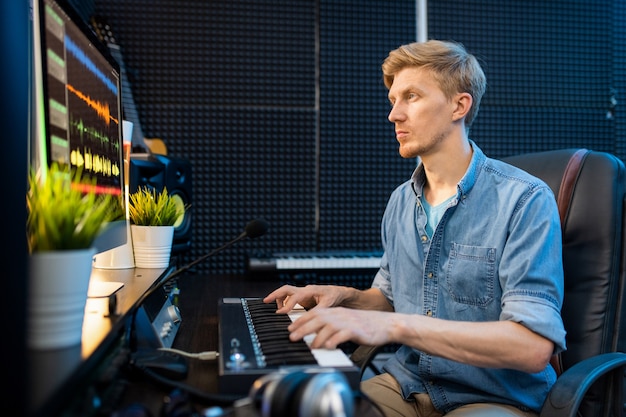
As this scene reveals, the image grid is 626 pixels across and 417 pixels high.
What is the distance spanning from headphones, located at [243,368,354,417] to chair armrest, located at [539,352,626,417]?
0.68 m

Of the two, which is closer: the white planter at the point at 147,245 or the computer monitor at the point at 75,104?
the computer monitor at the point at 75,104

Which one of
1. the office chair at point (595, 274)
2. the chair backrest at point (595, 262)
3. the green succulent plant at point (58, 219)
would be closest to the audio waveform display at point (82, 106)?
the green succulent plant at point (58, 219)

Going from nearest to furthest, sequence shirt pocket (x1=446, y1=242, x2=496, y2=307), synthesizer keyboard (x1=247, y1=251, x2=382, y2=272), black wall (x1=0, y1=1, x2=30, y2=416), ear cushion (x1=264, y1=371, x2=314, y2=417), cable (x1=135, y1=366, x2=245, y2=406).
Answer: black wall (x1=0, y1=1, x2=30, y2=416) < ear cushion (x1=264, y1=371, x2=314, y2=417) < cable (x1=135, y1=366, x2=245, y2=406) < shirt pocket (x1=446, y1=242, x2=496, y2=307) < synthesizer keyboard (x1=247, y1=251, x2=382, y2=272)

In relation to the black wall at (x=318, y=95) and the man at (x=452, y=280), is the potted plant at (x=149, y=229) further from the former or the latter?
the black wall at (x=318, y=95)

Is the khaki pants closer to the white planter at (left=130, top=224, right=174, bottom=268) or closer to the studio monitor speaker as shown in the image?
the white planter at (left=130, top=224, right=174, bottom=268)

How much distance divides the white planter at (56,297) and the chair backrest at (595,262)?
1138 millimetres

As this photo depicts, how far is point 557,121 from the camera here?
3.27 meters

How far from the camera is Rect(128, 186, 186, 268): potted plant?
1624 millimetres

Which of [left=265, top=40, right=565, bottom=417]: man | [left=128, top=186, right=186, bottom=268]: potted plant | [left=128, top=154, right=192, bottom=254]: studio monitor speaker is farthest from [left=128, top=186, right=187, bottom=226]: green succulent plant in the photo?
[left=265, top=40, right=565, bottom=417]: man

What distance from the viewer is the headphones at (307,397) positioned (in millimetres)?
579

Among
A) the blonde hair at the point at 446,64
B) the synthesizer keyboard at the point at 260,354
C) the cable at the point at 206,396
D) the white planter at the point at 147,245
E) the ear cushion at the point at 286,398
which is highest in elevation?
the blonde hair at the point at 446,64

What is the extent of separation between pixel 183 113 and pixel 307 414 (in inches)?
100

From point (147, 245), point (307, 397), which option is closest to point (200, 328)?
point (147, 245)

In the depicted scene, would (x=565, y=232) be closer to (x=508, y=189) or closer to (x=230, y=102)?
(x=508, y=189)
